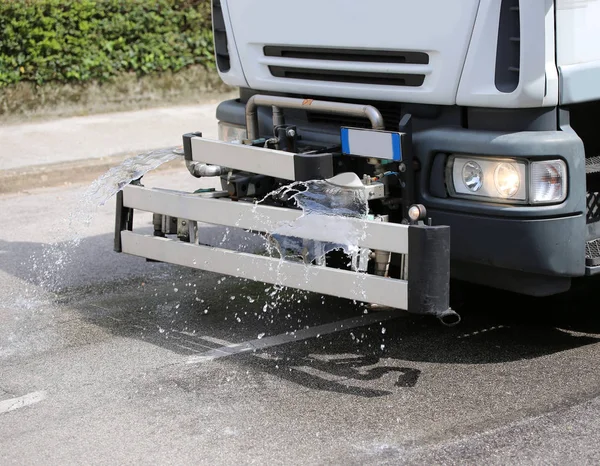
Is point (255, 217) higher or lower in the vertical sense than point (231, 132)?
lower

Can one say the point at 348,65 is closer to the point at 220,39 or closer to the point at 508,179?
the point at 508,179

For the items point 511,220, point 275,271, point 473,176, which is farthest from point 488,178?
point 275,271

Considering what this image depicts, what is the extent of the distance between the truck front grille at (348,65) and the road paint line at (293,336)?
4.23ft

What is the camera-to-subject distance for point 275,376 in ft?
16.1

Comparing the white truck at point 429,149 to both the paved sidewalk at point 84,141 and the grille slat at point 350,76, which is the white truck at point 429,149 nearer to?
the grille slat at point 350,76

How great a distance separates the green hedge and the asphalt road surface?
17.5 feet

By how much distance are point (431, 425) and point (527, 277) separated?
0.85 m

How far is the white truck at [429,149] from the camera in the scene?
4508mm

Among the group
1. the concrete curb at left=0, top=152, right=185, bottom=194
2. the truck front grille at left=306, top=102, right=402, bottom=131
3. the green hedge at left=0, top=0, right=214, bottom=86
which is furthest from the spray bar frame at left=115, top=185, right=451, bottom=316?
the green hedge at left=0, top=0, right=214, bottom=86

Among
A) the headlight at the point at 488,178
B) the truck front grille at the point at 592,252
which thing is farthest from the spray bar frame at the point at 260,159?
the truck front grille at the point at 592,252

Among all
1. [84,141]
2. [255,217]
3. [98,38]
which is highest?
[98,38]

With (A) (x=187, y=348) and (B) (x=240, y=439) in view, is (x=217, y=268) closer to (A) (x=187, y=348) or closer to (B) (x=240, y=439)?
(A) (x=187, y=348)

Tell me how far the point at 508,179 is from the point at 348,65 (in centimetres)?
104

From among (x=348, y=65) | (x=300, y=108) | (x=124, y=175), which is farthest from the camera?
(x=124, y=175)
